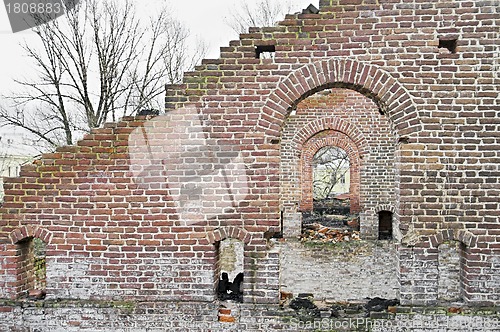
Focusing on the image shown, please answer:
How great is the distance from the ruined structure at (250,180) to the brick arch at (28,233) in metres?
0.02

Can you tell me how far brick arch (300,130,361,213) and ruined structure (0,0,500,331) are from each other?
8.01 metres

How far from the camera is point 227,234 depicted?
16.9ft

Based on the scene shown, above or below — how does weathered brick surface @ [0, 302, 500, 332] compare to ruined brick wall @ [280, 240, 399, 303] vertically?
above

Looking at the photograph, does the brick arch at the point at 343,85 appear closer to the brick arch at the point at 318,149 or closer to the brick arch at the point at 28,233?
the brick arch at the point at 28,233

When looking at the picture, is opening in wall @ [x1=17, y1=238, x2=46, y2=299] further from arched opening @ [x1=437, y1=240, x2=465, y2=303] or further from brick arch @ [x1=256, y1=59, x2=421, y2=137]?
arched opening @ [x1=437, y1=240, x2=465, y2=303]

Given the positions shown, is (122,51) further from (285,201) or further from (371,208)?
(371,208)

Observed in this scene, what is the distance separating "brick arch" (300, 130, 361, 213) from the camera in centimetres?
1334

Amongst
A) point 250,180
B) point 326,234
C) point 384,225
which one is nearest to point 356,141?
point 384,225

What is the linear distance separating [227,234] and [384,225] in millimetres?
8538

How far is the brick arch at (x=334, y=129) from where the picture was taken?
481 inches

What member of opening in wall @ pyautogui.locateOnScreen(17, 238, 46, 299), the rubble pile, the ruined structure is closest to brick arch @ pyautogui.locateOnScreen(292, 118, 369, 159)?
the rubble pile

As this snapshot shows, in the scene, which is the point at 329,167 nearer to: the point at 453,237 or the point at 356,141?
the point at 356,141

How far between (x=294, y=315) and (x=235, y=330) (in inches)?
31.0

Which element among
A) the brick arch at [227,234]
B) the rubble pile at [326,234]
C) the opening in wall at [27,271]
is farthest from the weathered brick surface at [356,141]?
the opening in wall at [27,271]
